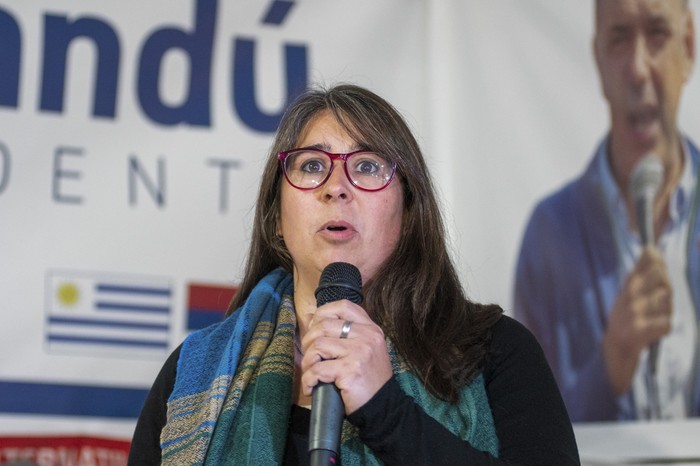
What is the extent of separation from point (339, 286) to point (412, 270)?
0.37m

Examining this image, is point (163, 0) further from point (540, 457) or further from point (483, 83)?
point (540, 457)

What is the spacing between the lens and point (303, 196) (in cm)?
179

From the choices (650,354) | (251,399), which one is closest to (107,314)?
(251,399)

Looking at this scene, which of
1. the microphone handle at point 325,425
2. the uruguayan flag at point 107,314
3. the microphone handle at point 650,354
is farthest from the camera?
the microphone handle at point 650,354

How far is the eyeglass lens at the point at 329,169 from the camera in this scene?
1.77m

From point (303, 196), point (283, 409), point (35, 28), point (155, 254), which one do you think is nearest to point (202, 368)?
point (283, 409)

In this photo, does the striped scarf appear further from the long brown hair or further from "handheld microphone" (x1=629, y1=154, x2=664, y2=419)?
"handheld microphone" (x1=629, y1=154, x2=664, y2=419)

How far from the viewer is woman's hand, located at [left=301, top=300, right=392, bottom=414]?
1.39 meters

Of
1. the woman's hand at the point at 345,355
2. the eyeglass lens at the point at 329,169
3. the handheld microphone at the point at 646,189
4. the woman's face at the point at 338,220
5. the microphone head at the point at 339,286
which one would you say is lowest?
the woman's hand at the point at 345,355

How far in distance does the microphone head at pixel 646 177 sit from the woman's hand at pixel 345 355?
1.76m

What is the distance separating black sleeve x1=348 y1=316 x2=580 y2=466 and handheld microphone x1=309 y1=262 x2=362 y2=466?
8cm

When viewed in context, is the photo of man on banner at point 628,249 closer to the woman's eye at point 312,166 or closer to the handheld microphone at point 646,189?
the handheld microphone at point 646,189

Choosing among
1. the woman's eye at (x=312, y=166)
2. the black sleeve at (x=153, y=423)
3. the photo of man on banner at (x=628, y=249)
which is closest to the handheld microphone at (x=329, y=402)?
the woman's eye at (x=312, y=166)

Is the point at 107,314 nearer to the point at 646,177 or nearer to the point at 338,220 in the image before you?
the point at 338,220
